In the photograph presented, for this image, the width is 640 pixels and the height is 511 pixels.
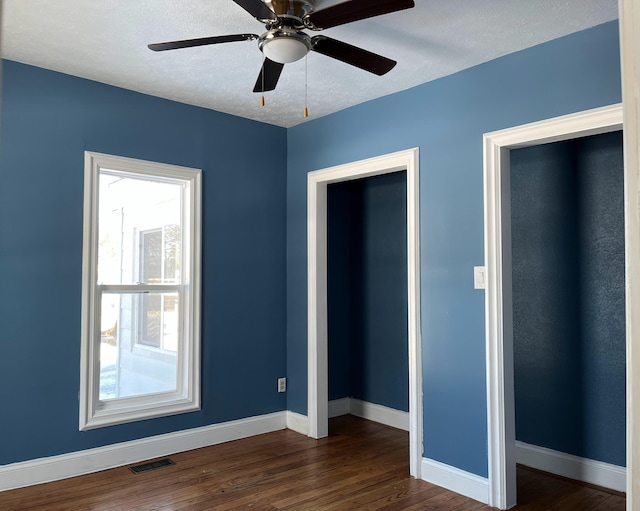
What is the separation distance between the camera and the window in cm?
372

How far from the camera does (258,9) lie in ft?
7.41

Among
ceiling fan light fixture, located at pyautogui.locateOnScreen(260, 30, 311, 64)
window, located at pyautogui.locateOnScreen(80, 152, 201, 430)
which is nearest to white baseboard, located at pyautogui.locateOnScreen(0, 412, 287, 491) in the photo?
window, located at pyautogui.locateOnScreen(80, 152, 201, 430)

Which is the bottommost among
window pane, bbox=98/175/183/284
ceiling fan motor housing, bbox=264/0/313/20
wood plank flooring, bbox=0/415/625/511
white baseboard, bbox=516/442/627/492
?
wood plank flooring, bbox=0/415/625/511

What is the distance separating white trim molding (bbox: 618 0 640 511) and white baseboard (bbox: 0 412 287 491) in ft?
12.2

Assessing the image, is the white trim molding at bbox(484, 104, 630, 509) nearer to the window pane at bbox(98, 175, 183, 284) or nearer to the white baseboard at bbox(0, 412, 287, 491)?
the white baseboard at bbox(0, 412, 287, 491)

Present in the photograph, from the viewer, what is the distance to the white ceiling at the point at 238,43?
8.92 ft

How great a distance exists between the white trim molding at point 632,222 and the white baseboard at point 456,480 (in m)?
3.03

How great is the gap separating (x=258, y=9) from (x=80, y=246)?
7.06 feet

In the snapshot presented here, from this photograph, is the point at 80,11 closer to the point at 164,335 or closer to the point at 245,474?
the point at 164,335

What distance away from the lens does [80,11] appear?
275cm

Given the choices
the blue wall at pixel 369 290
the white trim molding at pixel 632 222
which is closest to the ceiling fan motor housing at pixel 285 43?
the white trim molding at pixel 632 222

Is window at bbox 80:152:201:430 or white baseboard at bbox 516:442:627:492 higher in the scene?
window at bbox 80:152:201:430

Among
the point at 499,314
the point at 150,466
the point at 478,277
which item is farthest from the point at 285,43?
the point at 150,466

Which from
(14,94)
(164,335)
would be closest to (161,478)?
(164,335)
